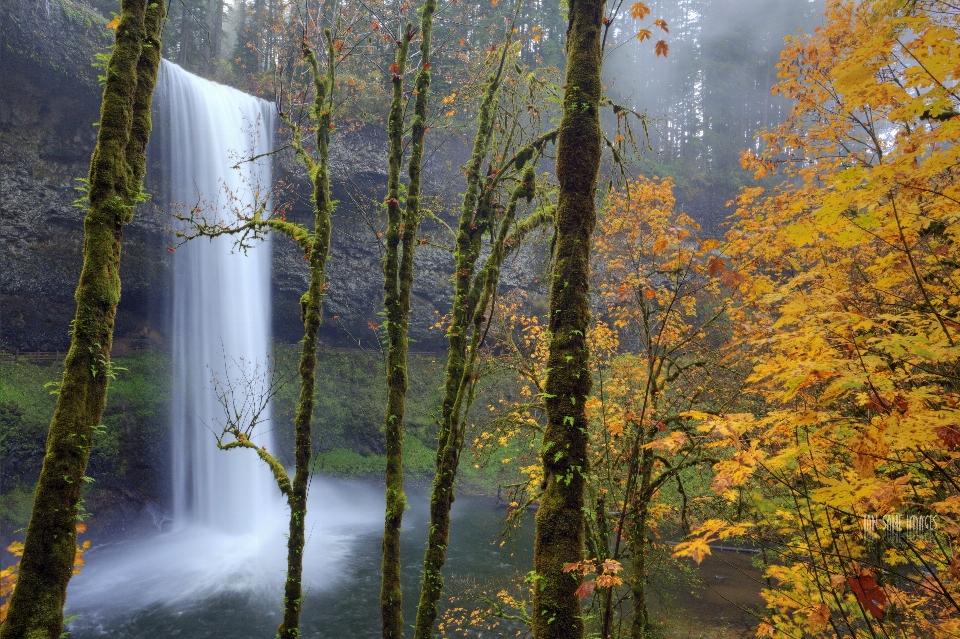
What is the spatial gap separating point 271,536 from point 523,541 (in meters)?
7.71

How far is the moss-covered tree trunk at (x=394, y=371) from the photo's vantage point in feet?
14.5

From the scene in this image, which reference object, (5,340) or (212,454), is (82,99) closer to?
(5,340)

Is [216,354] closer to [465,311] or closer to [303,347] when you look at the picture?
[303,347]

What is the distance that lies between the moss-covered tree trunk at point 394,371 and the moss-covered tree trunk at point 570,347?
2.47m

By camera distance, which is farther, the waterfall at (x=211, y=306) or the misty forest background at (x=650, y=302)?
the waterfall at (x=211, y=306)

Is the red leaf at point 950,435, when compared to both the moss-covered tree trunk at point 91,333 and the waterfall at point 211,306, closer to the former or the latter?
the moss-covered tree trunk at point 91,333

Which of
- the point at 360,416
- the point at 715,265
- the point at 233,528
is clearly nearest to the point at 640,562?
the point at 715,265

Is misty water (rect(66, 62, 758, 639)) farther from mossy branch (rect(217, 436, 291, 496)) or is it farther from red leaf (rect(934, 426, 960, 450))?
red leaf (rect(934, 426, 960, 450))

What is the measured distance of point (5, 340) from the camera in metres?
14.6

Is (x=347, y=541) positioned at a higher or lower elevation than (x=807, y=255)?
lower

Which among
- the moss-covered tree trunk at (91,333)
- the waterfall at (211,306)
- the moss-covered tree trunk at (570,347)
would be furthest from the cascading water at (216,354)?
the moss-covered tree trunk at (570,347)

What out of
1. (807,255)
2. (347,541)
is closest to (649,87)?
(807,255)

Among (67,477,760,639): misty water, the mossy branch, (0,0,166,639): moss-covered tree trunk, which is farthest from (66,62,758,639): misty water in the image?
(0,0,166,639): moss-covered tree trunk

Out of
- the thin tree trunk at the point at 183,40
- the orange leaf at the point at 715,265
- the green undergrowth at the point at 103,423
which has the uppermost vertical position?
the thin tree trunk at the point at 183,40
